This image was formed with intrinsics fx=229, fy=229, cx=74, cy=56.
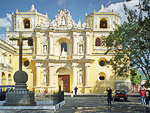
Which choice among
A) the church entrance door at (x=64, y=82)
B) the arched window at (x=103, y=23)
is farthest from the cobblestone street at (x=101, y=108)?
the arched window at (x=103, y=23)

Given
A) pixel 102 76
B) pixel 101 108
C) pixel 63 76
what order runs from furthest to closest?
pixel 102 76 < pixel 63 76 < pixel 101 108

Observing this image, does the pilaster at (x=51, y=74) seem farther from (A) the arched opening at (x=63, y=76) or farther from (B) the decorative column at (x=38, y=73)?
(B) the decorative column at (x=38, y=73)

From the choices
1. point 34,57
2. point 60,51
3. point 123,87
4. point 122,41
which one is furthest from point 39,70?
point 122,41

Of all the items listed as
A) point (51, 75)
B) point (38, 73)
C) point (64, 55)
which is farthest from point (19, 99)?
point (64, 55)

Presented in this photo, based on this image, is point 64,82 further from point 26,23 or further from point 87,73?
point 26,23

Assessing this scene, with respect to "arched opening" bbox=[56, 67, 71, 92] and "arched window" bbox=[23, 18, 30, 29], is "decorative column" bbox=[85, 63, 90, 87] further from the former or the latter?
"arched window" bbox=[23, 18, 30, 29]

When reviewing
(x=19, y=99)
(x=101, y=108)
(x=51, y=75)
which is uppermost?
(x=51, y=75)

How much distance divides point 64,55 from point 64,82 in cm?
456

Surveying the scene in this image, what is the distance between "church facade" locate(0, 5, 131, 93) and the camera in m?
37.5

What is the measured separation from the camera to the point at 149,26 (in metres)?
13.8

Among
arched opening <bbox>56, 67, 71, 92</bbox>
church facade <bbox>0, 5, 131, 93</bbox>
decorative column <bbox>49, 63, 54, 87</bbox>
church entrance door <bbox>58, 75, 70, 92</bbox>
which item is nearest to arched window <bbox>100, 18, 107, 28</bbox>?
church facade <bbox>0, 5, 131, 93</bbox>

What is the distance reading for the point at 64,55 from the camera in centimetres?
3872

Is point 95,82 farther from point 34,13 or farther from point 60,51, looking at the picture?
point 34,13

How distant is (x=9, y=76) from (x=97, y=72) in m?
14.5
